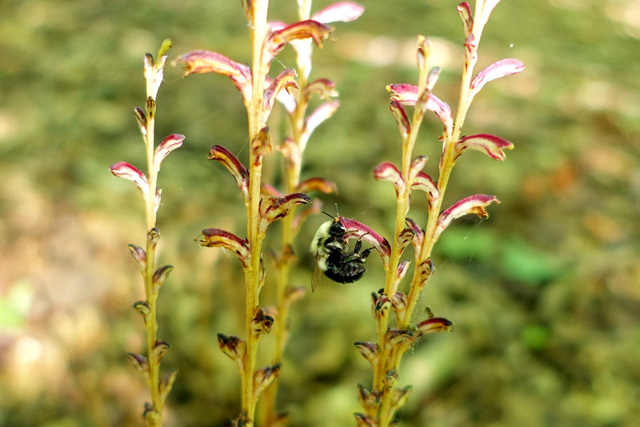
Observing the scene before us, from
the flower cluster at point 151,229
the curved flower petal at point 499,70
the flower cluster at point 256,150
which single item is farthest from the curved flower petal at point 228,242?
the curved flower petal at point 499,70

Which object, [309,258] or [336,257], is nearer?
[336,257]

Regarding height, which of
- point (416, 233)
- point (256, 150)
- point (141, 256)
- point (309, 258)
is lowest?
point (309, 258)

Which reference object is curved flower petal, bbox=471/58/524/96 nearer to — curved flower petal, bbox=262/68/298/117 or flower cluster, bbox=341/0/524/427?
flower cluster, bbox=341/0/524/427

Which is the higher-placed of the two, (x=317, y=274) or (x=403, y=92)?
(x=403, y=92)

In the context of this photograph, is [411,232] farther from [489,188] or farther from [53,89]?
[53,89]

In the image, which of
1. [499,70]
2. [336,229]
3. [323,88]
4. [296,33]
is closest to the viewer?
[296,33]

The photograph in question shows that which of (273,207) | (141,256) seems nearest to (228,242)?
(273,207)

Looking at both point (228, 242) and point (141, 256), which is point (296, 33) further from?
point (141, 256)
